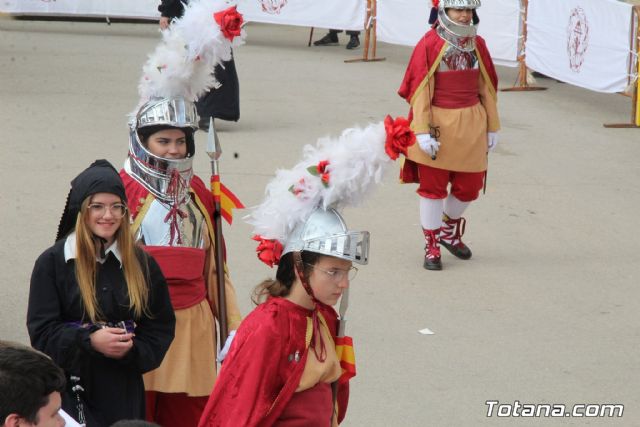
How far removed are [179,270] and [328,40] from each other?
13.8 meters

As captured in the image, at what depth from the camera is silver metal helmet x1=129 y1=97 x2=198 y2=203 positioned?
467cm

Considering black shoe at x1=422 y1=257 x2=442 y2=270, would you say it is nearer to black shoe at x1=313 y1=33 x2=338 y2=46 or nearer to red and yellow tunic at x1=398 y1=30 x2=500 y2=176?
red and yellow tunic at x1=398 y1=30 x2=500 y2=176

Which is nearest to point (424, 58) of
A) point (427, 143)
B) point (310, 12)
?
point (427, 143)

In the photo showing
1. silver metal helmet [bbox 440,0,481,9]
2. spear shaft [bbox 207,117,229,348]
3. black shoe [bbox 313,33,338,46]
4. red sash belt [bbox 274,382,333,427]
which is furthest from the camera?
black shoe [bbox 313,33,338,46]

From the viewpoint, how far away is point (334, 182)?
3.73m

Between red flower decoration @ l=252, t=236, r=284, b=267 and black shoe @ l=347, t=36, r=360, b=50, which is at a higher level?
red flower decoration @ l=252, t=236, r=284, b=267

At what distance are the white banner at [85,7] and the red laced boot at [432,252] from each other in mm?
11243

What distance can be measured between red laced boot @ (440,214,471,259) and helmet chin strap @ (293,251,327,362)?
175 inches

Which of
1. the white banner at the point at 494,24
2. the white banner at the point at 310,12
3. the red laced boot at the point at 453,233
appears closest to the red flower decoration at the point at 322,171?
the red laced boot at the point at 453,233

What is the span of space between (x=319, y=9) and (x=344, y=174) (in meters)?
13.7

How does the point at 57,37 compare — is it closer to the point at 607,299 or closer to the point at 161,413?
the point at 607,299

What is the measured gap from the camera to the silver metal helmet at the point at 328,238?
3664mm

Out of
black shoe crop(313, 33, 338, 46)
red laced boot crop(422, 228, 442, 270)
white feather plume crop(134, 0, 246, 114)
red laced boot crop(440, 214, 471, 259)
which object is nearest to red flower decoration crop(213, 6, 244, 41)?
white feather plume crop(134, 0, 246, 114)

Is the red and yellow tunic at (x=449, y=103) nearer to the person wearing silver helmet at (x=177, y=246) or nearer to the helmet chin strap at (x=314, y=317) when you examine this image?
the person wearing silver helmet at (x=177, y=246)
